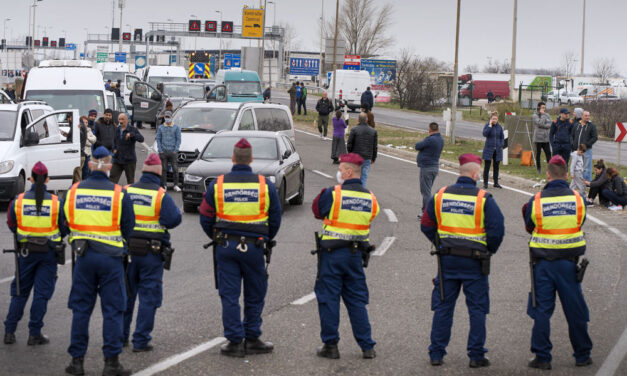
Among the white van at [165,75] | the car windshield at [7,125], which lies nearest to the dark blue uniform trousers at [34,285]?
the car windshield at [7,125]

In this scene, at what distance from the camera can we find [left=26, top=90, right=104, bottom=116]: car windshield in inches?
934

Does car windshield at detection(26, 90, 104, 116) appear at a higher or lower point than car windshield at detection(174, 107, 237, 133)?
higher

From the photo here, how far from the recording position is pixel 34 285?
789cm

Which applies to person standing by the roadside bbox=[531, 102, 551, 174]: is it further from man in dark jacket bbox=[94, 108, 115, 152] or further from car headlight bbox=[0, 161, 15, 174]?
car headlight bbox=[0, 161, 15, 174]

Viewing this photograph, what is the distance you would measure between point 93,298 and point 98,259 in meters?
0.34

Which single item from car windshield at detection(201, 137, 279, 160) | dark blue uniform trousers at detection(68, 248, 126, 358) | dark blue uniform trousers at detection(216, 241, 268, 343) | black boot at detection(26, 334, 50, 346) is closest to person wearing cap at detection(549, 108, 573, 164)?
car windshield at detection(201, 137, 279, 160)

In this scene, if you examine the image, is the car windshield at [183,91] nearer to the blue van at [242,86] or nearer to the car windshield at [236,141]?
the blue van at [242,86]

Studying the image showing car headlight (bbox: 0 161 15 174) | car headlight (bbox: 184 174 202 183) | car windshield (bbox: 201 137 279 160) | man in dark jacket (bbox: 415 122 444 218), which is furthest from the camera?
car windshield (bbox: 201 137 279 160)

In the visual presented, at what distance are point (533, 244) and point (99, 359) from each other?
381 centimetres

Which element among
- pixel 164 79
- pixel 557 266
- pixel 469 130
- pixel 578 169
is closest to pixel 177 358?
pixel 557 266

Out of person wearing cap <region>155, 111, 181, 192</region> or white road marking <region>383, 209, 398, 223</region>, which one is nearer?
white road marking <region>383, 209, 398, 223</region>

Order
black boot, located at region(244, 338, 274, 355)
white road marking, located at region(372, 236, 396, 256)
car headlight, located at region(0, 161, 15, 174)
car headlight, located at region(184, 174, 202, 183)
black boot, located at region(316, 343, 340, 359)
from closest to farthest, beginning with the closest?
black boot, located at region(316, 343, 340, 359), black boot, located at region(244, 338, 274, 355), white road marking, located at region(372, 236, 396, 256), car headlight, located at region(0, 161, 15, 174), car headlight, located at region(184, 174, 202, 183)

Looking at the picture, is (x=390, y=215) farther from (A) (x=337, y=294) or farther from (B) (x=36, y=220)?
(B) (x=36, y=220)

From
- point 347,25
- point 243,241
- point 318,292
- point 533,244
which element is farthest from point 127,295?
point 347,25
